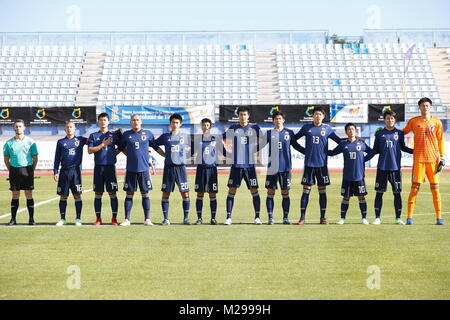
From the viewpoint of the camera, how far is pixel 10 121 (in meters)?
35.9

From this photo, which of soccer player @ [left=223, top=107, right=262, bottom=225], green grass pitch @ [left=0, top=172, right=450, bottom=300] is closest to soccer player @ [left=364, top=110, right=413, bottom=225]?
green grass pitch @ [left=0, top=172, right=450, bottom=300]

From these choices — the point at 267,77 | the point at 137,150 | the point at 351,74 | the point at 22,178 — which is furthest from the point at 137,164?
the point at 351,74

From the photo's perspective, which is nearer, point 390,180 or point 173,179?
point 173,179

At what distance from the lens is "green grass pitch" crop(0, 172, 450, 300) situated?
19.9ft

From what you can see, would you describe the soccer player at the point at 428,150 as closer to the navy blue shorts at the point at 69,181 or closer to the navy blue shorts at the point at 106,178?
the navy blue shorts at the point at 106,178

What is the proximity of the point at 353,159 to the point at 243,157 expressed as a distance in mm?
2016

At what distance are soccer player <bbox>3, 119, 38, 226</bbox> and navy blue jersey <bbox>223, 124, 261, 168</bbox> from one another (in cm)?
365

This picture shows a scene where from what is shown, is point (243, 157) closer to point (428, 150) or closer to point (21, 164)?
point (428, 150)

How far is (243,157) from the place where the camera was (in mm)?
11906

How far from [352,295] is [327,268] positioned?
131cm

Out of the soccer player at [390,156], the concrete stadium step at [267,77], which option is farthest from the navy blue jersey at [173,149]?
the concrete stadium step at [267,77]

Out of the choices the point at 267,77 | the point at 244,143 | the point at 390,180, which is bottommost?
the point at 390,180

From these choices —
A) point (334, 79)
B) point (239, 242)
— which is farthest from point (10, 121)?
point (239, 242)
